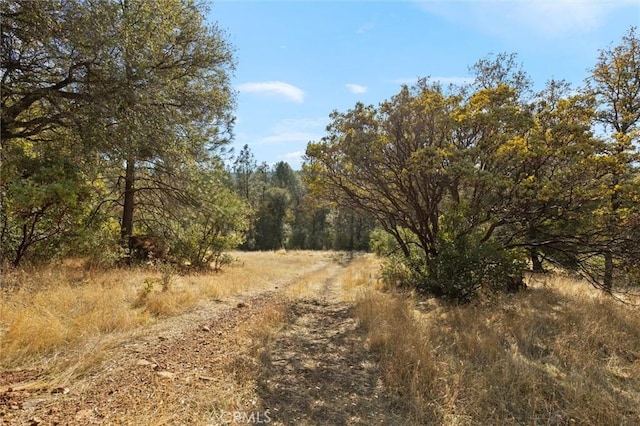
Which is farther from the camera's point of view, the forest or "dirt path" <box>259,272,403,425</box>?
the forest

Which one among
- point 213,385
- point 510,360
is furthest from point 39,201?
point 510,360

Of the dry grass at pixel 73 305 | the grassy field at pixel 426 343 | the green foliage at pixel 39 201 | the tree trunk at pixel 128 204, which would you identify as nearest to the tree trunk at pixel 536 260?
the grassy field at pixel 426 343

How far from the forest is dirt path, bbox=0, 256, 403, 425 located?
13.5ft

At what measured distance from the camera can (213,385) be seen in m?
3.57

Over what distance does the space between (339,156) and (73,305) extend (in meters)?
6.38

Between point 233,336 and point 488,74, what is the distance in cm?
1279

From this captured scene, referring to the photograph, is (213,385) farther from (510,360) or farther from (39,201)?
(39,201)

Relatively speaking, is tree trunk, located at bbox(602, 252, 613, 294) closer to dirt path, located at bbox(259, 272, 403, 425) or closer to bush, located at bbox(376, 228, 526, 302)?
bush, located at bbox(376, 228, 526, 302)

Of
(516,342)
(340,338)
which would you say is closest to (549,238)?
(516,342)

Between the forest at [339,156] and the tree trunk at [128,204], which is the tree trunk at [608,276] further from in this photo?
the tree trunk at [128,204]

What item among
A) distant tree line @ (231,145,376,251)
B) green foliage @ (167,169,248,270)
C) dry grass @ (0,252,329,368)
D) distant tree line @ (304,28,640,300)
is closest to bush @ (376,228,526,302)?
distant tree line @ (304,28,640,300)

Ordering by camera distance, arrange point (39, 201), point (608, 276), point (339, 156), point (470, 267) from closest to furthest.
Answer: point (39, 201), point (470, 267), point (608, 276), point (339, 156)

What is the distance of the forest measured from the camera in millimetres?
6660

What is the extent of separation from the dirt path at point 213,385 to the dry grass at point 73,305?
471 millimetres
